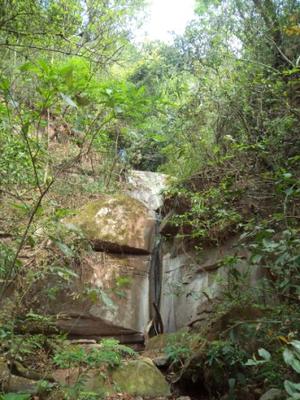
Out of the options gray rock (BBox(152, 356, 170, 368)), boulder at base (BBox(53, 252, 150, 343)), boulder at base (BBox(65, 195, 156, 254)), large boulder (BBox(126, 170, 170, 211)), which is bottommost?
gray rock (BBox(152, 356, 170, 368))

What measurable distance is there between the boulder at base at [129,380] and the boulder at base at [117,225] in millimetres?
2453

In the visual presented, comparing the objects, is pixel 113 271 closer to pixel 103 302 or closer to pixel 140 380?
pixel 103 302

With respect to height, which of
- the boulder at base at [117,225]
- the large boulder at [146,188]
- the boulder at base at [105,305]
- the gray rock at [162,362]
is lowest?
the gray rock at [162,362]

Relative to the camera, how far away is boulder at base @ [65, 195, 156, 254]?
696cm

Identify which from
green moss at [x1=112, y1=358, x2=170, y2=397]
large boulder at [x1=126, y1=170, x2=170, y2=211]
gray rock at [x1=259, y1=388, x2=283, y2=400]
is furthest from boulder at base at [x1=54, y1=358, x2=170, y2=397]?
large boulder at [x1=126, y1=170, x2=170, y2=211]

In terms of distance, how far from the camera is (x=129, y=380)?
4789 millimetres

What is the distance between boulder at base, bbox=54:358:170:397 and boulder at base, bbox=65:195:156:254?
2.45 metres

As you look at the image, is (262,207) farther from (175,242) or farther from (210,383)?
(175,242)

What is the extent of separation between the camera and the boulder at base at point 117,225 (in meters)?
6.96

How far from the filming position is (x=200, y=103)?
23.9 ft

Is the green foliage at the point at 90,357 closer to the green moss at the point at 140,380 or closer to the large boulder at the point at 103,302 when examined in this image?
the green moss at the point at 140,380

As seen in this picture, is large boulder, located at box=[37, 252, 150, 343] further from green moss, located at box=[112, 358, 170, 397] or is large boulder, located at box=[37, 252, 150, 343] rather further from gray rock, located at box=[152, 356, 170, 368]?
green moss, located at box=[112, 358, 170, 397]

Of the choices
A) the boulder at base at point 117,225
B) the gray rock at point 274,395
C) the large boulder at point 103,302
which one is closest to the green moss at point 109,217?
the boulder at base at point 117,225

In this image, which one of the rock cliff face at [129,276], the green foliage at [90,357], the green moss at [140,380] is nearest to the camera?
the green foliage at [90,357]
